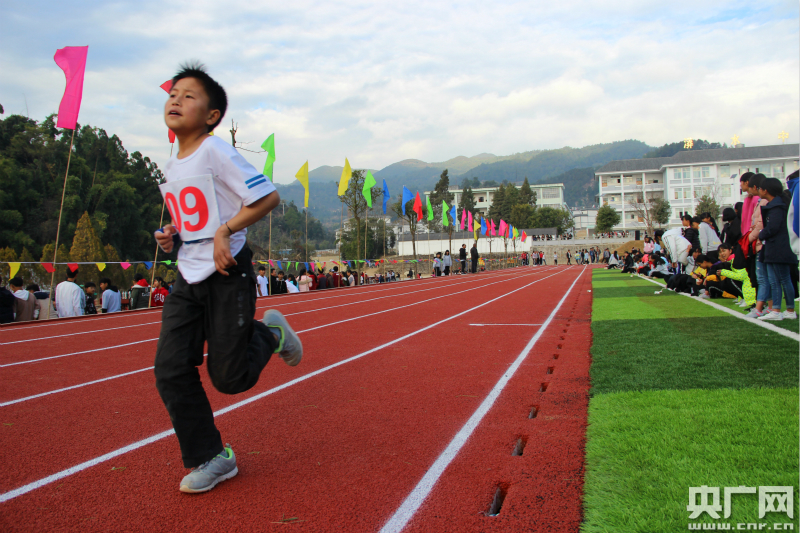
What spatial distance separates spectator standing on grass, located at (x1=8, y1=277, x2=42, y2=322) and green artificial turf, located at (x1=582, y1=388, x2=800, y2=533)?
40.4ft

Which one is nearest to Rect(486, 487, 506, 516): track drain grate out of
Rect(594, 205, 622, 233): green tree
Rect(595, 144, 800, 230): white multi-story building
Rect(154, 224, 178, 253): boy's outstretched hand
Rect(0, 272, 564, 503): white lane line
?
Rect(154, 224, 178, 253): boy's outstretched hand

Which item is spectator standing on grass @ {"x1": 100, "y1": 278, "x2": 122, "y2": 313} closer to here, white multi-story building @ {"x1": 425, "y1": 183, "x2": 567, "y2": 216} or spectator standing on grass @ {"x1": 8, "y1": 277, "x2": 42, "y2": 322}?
spectator standing on grass @ {"x1": 8, "y1": 277, "x2": 42, "y2": 322}

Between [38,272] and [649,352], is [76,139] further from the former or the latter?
[649,352]

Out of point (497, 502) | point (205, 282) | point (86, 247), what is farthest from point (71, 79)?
point (86, 247)

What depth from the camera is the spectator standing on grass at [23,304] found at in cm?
1135

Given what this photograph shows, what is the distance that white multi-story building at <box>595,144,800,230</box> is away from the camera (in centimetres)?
7756

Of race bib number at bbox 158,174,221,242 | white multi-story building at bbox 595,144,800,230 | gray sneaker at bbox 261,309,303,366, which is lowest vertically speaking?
gray sneaker at bbox 261,309,303,366

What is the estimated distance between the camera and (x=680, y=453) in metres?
2.65

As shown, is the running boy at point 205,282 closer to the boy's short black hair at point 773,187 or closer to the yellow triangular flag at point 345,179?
the boy's short black hair at point 773,187

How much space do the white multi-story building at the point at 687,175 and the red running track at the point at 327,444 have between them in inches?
2874

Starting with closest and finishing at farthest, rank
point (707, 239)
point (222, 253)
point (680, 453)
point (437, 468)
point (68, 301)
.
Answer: point (222, 253) < point (680, 453) < point (437, 468) < point (707, 239) < point (68, 301)

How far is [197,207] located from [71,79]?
13364 mm

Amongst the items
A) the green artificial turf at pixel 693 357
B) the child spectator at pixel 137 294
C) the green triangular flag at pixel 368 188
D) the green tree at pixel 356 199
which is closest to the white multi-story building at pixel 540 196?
the green tree at pixel 356 199

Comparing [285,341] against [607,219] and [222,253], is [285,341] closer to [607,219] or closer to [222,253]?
[222,253]
